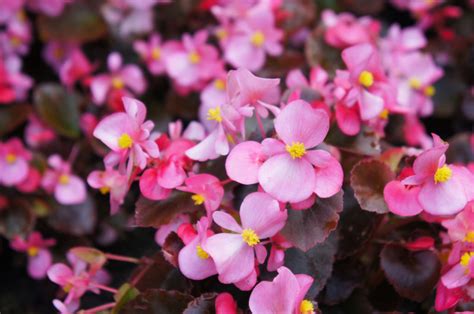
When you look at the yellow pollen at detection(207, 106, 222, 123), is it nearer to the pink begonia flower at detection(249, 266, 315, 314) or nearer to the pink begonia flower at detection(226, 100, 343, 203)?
the pink begonia flower at detection(226, 100, 343, 203)

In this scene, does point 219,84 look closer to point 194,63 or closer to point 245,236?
point 194,63

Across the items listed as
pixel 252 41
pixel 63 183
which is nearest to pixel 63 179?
pixel 63 183

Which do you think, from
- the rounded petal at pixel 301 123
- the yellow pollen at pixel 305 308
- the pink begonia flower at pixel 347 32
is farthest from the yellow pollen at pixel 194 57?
the yellow pollen at pixel 305 308

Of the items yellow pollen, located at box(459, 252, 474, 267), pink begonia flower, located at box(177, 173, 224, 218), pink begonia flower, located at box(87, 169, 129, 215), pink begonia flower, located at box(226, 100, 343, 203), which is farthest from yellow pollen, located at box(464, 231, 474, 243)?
pink begonia flower, located at box(87, 169, 129, 215)

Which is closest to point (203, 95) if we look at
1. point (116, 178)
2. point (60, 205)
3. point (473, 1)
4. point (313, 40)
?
point (313, 40)

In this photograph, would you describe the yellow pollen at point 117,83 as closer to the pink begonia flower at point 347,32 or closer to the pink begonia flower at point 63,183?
the pink begonia flower at point 63,183

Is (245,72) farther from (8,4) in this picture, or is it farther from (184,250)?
(8,4)
